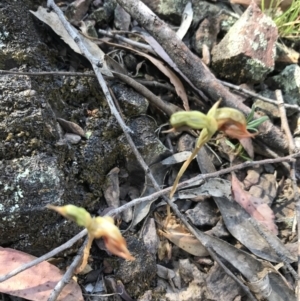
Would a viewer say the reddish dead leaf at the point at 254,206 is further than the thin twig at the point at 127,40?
No

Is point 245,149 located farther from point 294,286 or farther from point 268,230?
point 294,286

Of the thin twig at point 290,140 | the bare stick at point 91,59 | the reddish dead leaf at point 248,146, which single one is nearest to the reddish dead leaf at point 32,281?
the bare stick at point 91,59

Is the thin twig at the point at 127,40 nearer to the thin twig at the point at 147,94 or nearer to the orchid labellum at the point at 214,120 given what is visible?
the thin twig at the point at 147,94

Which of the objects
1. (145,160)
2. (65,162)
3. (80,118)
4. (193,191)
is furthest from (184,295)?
(80,118)

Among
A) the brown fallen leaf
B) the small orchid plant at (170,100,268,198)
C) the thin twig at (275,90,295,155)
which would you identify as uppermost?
the small orchid plant at (170,100,268,198)

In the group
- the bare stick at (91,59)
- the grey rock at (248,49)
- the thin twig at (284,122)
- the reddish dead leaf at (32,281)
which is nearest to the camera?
the reddish dead leaf at (32,281)

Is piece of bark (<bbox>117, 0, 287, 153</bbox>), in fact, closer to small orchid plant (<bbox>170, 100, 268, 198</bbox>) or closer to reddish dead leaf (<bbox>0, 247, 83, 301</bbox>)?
small orchid plant (<bbox>170, 100, 268, 198</bbox>)

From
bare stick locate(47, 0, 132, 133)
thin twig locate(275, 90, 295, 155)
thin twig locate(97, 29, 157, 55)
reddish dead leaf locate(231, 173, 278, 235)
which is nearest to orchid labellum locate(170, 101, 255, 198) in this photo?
bare stick locate(47, 0, 132, 133)

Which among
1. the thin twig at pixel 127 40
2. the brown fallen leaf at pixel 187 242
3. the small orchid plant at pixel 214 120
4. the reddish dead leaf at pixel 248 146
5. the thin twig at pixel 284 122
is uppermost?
the small orchid plant at pixel 214 120

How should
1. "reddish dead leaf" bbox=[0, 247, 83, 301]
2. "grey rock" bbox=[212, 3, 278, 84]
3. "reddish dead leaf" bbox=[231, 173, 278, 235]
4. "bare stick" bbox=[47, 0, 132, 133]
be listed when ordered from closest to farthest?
"reddish dead leaf" bbox=[0, 247, 83, 301] → "bare stick" bbox=[47, 0, 132, 133] → "reddish dead leaf" bbox=[231, 173, 278, 235] → "grey rock" bbox=[212, 3, 278, 84]
